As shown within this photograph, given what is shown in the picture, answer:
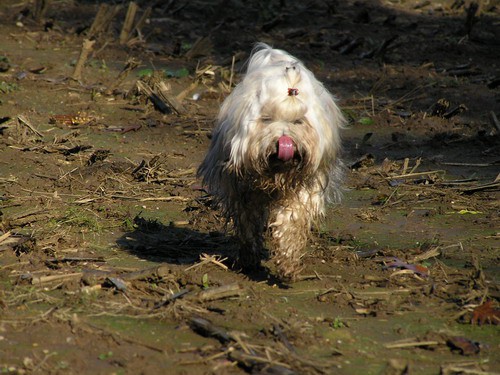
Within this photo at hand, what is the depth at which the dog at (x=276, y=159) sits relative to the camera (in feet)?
19.6

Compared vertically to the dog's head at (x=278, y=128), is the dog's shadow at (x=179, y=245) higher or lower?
lower

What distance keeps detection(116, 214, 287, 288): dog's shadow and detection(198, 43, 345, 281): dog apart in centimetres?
15

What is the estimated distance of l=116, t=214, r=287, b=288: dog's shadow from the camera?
23.0 feet

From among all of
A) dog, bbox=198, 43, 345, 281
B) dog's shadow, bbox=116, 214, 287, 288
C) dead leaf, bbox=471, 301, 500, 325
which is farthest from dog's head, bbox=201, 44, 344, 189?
dead leaf, bbox=471, 301, 500, 325

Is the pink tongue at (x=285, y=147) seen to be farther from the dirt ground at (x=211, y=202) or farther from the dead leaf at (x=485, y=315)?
the dead leaf at (x=485, y=315)

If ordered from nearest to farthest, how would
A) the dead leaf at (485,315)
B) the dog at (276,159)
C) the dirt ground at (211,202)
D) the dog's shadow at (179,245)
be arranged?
the dirt ground at (211,202) → the dead leaf at (485,315) → the dog at (276,159) → the dog's shadow at (179,245)

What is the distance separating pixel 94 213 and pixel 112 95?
4.35 m

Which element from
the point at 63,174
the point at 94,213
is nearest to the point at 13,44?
the point at 63,174

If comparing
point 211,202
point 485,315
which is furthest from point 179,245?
point 485,315

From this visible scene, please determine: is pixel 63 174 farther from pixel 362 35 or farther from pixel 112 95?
pixel 362 35

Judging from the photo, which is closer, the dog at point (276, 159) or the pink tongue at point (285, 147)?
the pink tongue at point (285, 147)

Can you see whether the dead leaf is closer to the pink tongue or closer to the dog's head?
the dog's head

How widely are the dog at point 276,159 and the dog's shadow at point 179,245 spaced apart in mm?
148

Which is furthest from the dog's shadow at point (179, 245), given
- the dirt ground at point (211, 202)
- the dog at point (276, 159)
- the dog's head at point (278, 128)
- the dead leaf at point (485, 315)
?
the dead leaf at point (485, 315)
